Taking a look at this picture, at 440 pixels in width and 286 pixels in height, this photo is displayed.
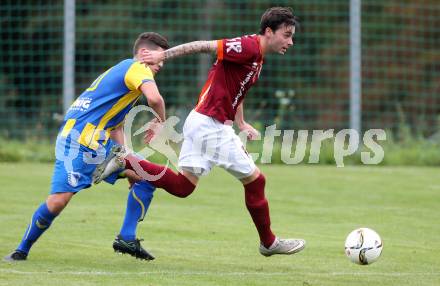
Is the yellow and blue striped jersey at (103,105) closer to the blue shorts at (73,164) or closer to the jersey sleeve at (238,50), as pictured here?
the blue shorts at (73,164)

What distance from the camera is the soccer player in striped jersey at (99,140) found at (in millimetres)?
7750

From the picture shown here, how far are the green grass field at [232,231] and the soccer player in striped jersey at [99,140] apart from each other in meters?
0.23

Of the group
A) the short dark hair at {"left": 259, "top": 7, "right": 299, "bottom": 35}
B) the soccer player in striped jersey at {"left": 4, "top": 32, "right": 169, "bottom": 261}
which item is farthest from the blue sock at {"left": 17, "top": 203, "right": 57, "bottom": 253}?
the short dark hair at {"left": 259, "top": 7, "right": 299, "bottom": 35}

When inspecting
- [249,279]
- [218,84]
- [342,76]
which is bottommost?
→ [249,279]

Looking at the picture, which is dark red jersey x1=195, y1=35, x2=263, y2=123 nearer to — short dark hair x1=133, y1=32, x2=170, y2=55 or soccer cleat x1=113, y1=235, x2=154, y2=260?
short dark hair x1=133, y1=32, x2=170, y2=55

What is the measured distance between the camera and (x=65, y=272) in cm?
732

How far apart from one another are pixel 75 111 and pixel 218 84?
43.5 inches

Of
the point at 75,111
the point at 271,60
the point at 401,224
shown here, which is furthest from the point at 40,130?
the point at 75,111

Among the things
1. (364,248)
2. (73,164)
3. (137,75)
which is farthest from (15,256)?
(364,248)

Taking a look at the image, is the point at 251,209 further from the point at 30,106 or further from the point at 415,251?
the point at 30,106

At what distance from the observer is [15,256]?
779cm

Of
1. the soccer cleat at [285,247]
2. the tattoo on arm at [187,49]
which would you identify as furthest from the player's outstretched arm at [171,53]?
the soccer cleat at [285,247]

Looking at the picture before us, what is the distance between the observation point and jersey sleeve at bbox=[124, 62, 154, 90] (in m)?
7.75

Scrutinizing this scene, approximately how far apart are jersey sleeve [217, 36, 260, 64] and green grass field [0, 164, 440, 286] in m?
1.54
